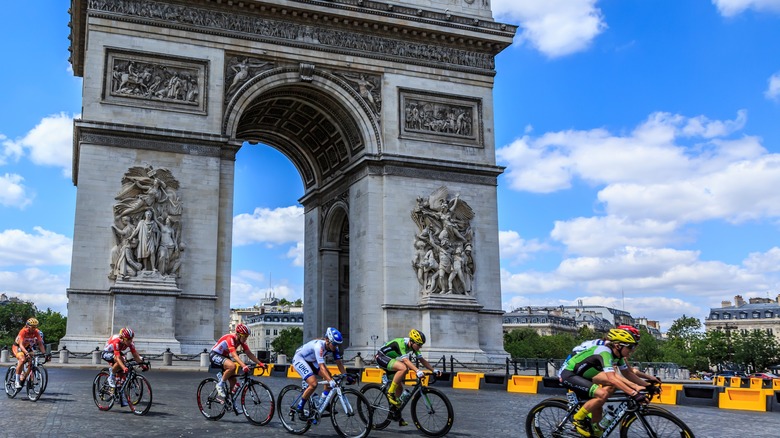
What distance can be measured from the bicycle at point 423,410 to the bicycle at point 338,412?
274 mm

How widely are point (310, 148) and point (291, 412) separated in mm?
27803

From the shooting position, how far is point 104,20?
29.7m

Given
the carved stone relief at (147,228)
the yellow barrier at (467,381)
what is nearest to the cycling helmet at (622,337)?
the yellow barrier at (467,381)

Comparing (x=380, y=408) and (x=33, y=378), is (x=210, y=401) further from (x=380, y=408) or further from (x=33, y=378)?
(x=33, y=378)

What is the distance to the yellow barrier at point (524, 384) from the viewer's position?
23.2m

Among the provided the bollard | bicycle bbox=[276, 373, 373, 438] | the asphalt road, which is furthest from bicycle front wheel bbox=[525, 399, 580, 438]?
the bollard

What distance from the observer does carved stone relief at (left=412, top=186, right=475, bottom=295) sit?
107 feet

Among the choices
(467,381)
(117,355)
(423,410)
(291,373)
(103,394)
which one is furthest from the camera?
(291,373)

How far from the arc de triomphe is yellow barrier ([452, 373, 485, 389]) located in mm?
6259

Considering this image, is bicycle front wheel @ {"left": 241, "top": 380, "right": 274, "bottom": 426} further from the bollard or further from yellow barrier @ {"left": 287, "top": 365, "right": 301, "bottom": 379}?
the bollard

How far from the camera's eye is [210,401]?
43.1ft

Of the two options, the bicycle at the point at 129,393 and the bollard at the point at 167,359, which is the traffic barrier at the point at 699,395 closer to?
the bicycle at the point at 129,393

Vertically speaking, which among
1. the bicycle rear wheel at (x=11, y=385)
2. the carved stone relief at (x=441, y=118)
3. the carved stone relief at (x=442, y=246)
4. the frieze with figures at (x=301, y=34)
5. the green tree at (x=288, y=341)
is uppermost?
the frieze with figures at (x=301, y=34)

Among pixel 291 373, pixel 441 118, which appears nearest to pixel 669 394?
pixel 291 373
